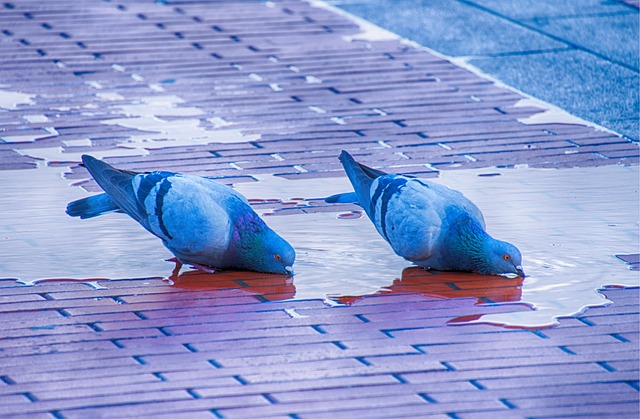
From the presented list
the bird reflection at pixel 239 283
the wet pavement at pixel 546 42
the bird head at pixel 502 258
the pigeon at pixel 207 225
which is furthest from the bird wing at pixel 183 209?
the wet pavement at pixel 546 42

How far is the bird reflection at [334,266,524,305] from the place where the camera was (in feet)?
18.4

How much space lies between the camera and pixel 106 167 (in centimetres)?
620

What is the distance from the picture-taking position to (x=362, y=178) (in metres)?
6.19

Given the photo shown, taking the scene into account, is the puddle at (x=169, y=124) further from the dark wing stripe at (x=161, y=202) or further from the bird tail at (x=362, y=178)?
the dark wing stripe at (x=161, y=202)

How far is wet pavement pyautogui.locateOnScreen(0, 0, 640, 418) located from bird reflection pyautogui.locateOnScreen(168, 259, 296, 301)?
1 cm

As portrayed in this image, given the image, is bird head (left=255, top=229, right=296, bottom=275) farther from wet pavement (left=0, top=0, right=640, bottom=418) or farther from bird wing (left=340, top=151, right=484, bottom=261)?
bird wing (left=340, top=151, right=484, bottom=261)

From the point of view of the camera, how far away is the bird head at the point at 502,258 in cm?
573

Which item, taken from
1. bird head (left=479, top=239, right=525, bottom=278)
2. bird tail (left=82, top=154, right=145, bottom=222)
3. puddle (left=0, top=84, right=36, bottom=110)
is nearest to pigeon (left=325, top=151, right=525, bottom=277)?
bird head (left=479, top=239, right=525, bottom=278)

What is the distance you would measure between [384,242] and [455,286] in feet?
2.34

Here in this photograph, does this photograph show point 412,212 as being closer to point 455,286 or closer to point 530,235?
point 455,286

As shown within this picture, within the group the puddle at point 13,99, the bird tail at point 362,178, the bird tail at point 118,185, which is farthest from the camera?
the puddle at point 13,99

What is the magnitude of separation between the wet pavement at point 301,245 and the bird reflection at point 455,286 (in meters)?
0.01

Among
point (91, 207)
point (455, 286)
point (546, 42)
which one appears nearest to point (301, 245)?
point (455, 286)

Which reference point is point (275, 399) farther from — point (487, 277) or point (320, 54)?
point (320, 54)
